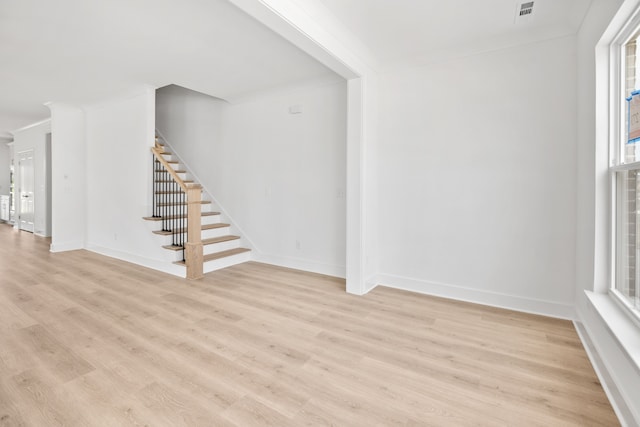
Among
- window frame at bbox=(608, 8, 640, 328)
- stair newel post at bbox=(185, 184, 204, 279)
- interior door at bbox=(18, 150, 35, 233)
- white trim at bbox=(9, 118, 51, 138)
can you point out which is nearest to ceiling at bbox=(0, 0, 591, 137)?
window frame at bbox=(608, 8, 640, 328)

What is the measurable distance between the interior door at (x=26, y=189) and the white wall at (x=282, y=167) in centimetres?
474

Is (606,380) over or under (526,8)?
under

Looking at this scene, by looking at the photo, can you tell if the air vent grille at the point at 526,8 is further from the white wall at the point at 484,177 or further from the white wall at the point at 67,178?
the white wall at the point at 67,178

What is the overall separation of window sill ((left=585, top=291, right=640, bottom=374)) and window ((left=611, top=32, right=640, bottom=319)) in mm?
67

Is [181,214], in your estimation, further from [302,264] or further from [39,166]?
[39,166]

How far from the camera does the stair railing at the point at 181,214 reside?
4.02 metres

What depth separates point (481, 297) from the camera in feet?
10.4

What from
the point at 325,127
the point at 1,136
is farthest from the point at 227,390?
the point at 1,136

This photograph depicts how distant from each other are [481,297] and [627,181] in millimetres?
1607

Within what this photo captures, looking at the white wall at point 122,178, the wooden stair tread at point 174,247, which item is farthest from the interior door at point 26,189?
the wooden stair tread at point 174,247

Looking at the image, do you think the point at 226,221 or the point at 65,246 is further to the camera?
the point at 65,246

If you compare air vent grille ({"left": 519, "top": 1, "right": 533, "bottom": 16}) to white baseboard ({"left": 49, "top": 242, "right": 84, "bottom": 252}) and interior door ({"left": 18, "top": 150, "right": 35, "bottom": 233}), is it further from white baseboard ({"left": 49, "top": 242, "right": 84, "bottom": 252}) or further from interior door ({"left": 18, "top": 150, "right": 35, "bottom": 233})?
interior door ({"left": 18, "top": 150, "right": 35, "bottom": 233})

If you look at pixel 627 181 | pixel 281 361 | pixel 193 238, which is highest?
pixel 627 181

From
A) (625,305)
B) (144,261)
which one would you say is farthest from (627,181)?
(144,261)
